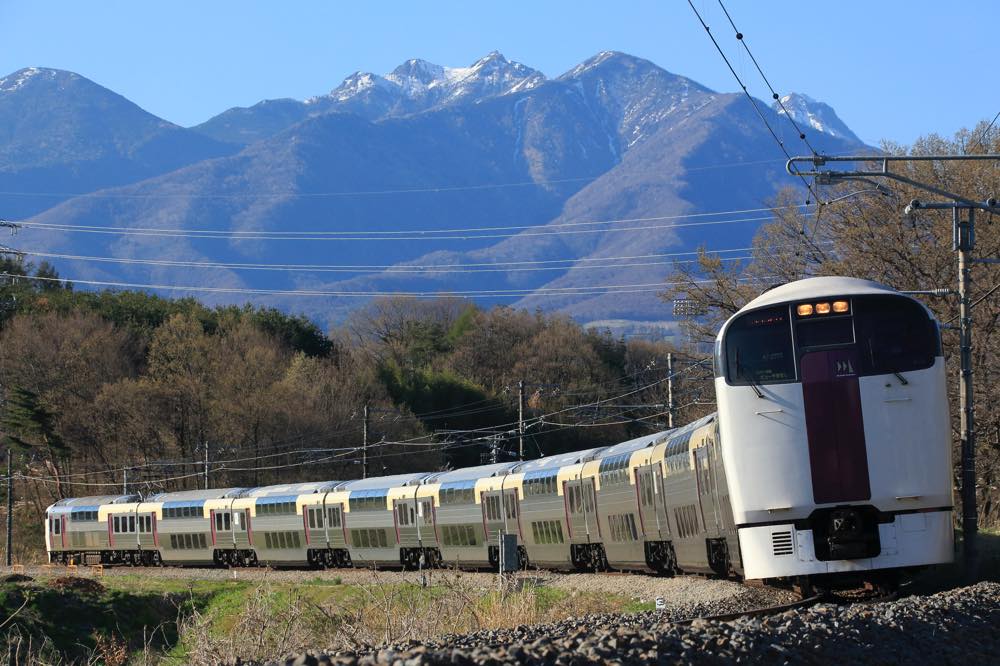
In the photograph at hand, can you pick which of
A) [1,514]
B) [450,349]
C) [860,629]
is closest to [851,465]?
[860,629]

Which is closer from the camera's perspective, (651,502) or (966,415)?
(966,415)

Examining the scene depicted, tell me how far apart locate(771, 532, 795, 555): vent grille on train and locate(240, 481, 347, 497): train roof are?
87.1 feet

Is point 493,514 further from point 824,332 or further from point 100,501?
point 100,501

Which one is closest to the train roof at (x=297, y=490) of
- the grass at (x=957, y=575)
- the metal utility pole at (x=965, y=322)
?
the metal utility pole at (x=965, y=322)

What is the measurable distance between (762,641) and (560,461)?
22.0 meters

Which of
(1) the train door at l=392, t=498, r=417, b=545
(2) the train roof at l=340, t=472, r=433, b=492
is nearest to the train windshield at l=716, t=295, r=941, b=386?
(1) the train door at l=392, t=498, r=417, b=545

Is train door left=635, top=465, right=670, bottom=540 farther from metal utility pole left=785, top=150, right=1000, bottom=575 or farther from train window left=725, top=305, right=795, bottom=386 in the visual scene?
train window left=725, top=305, right=795, bottom=386

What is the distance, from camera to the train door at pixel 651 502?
82.7ft

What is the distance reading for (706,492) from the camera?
2084cm

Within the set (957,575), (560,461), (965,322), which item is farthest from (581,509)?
(957,575)

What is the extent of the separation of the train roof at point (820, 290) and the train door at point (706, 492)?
3118 mm

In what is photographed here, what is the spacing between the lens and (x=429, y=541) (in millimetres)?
37250

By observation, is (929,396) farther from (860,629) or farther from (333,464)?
(333,464)

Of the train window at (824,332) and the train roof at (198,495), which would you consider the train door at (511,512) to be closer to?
the train roof at (198,495)
